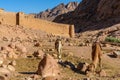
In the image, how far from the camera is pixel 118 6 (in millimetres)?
64562

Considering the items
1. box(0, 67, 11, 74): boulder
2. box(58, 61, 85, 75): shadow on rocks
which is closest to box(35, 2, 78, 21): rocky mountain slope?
box(58, 61, 85, 75): shadow on rocks

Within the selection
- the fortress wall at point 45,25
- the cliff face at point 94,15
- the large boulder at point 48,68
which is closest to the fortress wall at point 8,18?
the fortress wall at point 45,25

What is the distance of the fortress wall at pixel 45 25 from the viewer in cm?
4819

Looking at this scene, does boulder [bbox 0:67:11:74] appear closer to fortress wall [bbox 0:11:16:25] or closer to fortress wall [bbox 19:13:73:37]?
fortress wall [bbox 0:11:16:25]

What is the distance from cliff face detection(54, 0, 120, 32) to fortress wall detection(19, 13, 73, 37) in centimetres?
672

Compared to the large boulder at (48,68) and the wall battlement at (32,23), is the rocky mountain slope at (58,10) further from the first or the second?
the large boulder at (48,68)

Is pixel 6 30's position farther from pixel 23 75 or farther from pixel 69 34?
pixel 23 75

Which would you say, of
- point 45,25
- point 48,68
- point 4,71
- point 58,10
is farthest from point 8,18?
point 58,10

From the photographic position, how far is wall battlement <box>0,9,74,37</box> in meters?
45.4

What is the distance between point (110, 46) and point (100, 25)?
27.7 meters

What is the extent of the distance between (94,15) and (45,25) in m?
22.6

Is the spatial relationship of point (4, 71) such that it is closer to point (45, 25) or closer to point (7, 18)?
point (7, 18)

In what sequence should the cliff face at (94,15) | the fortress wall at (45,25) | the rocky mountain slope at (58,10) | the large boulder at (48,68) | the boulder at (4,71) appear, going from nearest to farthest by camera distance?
1. the boulder at (4,71)
2. the large boulder at (48,68)
3. the fortress wall at (45,25)
4. the cliff face at (94,15)
5. the rocky mountain slope at (58,10)

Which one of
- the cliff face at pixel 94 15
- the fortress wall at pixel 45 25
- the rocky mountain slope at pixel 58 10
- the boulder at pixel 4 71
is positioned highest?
the rocky mountain slope at pixel 58 10
